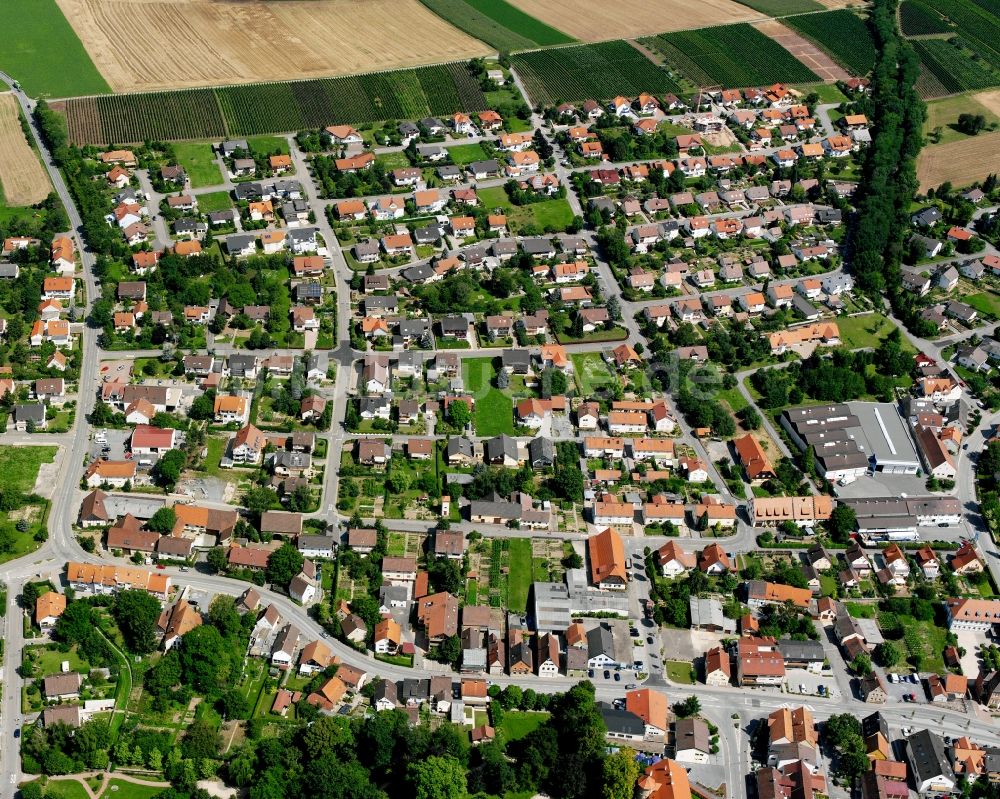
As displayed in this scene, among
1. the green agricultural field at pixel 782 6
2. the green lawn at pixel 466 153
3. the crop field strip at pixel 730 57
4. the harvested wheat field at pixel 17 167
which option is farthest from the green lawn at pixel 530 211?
the green agricultural field at pixel 782 6

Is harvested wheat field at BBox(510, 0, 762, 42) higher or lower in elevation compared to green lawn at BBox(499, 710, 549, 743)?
higher

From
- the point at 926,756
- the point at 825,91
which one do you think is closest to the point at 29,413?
the point at 926,756

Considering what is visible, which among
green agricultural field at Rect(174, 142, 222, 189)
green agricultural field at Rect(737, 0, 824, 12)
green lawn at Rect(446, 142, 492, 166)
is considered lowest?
green agricultural field at Rect(174, 142, 222, 189)

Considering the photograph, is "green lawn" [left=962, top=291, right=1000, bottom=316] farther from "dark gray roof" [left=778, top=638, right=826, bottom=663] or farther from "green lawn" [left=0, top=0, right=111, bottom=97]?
"green lawn" [left=0, top=0, right=111, bottom=97]

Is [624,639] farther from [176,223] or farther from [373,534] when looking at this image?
[176,223]

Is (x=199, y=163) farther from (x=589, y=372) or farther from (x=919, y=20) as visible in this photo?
(x=919, y=20)

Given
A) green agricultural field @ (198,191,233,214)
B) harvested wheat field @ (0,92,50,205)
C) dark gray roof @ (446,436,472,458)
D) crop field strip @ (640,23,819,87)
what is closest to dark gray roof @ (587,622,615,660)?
dark gray roof @ (446,436,472,458)

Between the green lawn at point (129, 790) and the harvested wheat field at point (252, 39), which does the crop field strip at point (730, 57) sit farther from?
the green lawn at point (129, 790)
